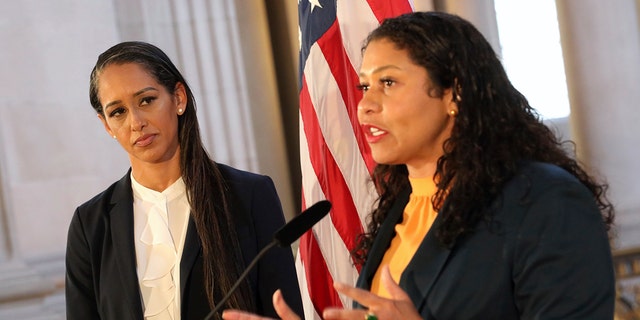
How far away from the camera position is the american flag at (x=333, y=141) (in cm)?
345

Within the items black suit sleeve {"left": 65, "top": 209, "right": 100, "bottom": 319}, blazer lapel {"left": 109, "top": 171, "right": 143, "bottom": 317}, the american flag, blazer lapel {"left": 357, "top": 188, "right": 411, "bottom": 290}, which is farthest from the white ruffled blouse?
the american flag

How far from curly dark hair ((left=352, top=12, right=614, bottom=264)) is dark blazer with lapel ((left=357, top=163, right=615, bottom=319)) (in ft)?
0.14

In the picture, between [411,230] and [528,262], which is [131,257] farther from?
[528,262]

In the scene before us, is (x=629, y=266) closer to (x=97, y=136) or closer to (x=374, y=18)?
(x=374, y=18)

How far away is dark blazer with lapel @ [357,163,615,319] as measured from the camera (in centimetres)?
169

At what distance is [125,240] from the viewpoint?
256 cm

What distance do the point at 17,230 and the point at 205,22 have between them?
135cm

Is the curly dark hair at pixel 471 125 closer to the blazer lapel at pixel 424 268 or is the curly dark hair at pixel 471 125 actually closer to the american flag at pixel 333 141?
the blazer lapel at pixel 424 268

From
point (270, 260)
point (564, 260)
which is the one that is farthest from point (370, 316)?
point (270, 260)

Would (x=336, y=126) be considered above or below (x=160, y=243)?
above

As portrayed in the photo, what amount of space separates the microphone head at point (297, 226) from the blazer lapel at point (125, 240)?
0.80m

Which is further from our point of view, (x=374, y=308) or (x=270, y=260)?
(x=270, y=260)

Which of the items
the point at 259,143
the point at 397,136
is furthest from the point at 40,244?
the point at 397,136

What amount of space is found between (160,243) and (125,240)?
0.10m
